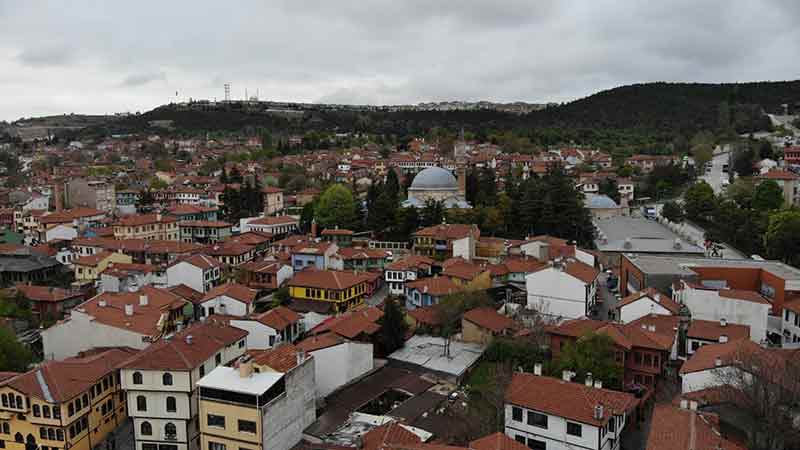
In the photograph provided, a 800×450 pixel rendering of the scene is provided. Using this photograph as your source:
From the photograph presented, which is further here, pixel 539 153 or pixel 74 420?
pixel 539 153

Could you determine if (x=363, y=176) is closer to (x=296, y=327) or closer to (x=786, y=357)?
(x=296, y=327)

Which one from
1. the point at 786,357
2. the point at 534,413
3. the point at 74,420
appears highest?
the point at 786,357

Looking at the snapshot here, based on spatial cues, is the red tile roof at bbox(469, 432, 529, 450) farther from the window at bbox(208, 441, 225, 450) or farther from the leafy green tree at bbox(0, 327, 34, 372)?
the leafy green tree at bbox(0, 327, 34, 372)

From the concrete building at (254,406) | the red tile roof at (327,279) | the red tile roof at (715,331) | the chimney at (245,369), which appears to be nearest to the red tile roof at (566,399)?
the red tile roof at (715,331)

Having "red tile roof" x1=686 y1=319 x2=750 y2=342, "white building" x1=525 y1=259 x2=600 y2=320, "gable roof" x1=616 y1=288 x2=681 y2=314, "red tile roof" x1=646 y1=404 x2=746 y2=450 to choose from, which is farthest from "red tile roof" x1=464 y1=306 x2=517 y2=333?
"red tile roof" x1=646 y1=404 x2=746 y2=450

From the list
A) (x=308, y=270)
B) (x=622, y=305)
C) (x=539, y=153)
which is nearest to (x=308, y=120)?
(x=539, y=153)

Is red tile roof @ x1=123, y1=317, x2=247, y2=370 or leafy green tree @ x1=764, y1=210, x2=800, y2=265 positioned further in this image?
leafy green tree @ x1=764, y1=210, x2=800, y2=265
